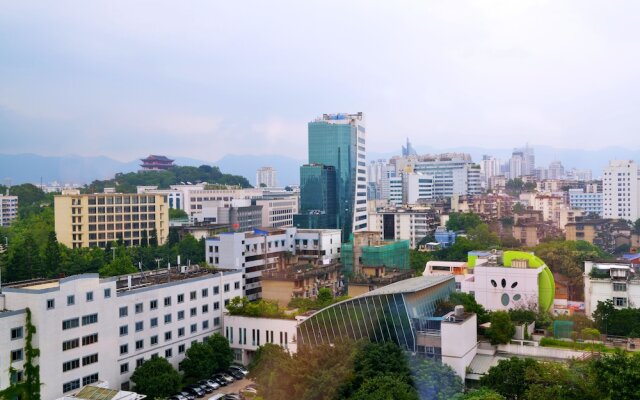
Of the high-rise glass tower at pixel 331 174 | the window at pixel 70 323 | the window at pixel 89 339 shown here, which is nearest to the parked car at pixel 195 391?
the window at pixel 89 339

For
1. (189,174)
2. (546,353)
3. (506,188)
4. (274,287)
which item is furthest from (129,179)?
(546,353)

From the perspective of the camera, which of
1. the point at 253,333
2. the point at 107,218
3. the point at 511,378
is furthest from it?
the point at 107,218

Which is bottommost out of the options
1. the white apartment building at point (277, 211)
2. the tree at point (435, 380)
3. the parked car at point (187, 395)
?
the parked car at point (187, 395)

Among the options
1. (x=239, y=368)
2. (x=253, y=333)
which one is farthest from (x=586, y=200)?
(x=239, y=368)

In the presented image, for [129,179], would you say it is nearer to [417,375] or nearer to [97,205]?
[97,205]

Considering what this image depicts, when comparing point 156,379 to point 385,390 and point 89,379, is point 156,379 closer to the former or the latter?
point 89,379

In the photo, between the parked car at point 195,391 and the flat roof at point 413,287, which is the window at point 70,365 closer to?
the parked car at point 195,391
